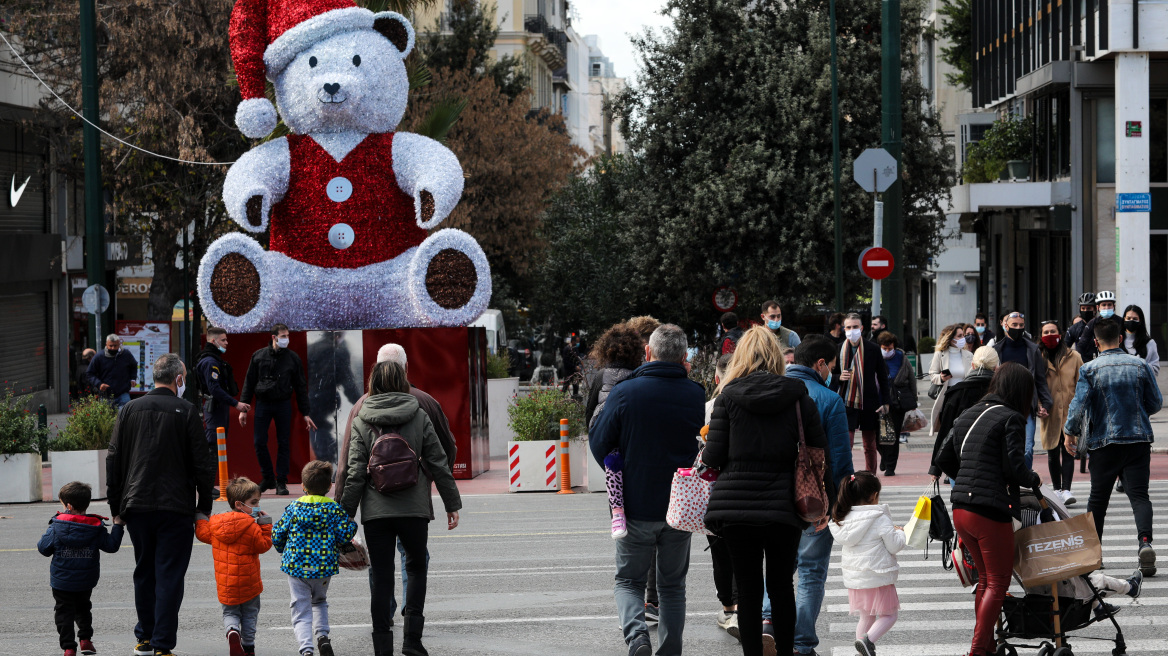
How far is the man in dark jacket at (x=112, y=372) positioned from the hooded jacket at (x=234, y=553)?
11516 mm

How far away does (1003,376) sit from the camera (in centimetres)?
731

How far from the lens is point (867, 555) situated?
7238 mm

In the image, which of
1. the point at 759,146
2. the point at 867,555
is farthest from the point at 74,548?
the point at 759,146

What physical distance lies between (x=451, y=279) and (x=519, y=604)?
7763 millimetres

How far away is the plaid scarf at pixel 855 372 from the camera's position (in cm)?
1517

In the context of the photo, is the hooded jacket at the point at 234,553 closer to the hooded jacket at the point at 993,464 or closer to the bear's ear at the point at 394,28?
the hooded jacket at the point at 993,464

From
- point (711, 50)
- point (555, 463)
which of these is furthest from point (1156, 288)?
point (555, 463)

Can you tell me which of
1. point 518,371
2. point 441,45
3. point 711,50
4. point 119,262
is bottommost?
point 518,371

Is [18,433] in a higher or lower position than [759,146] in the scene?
lower

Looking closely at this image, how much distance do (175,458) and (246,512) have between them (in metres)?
0.46

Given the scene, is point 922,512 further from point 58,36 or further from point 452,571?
point 58,36

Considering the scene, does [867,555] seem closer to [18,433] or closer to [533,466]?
[533,466]

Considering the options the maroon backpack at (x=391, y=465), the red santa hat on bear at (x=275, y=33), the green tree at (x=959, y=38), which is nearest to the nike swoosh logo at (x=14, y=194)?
the red santa hat on bear at (x=275, y=33)

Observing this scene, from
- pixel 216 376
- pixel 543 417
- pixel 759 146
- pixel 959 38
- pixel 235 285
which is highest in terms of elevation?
pixel 959 38
